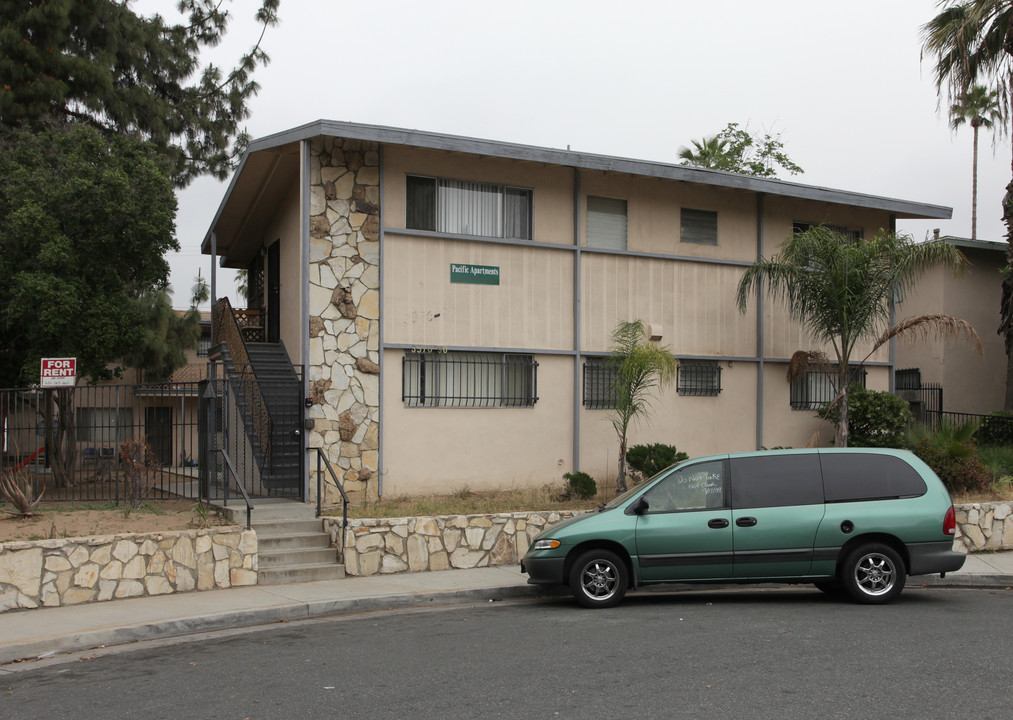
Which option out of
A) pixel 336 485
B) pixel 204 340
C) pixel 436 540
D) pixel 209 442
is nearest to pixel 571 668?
pixel 436 540

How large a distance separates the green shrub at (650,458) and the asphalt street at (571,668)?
5.23 metres

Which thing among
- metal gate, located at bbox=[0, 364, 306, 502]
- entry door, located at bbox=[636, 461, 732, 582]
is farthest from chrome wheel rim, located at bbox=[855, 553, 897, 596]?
metal gate, located at bbox=[0, 364, 306, 502]

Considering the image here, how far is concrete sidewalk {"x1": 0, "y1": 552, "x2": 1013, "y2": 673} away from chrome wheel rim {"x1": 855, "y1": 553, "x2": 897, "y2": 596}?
2185 millimetres

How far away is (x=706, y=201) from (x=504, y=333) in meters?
5.03

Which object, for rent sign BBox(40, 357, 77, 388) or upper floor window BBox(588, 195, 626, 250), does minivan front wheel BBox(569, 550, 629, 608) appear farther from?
upper floor window BBox(588, 195, 626, 250)

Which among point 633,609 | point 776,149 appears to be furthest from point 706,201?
point 776,149

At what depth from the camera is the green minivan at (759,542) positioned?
32.6ft

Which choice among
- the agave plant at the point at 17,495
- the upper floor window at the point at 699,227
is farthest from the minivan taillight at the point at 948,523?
the agave plant at the point at 17,495

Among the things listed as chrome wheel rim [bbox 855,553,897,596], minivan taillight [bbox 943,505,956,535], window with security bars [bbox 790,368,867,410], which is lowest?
chrome wheel rim [bbox 855,553,897,596]

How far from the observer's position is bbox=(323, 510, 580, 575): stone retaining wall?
1214 cm

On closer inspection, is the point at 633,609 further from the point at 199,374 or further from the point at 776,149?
A: the point at 776,149

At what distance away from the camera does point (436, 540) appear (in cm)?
1251

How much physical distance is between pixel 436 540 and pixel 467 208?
19.1ft

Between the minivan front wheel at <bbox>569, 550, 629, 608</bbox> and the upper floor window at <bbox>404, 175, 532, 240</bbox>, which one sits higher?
the upper floor window at <bbox>404, 175, 532, 240</bbox>
